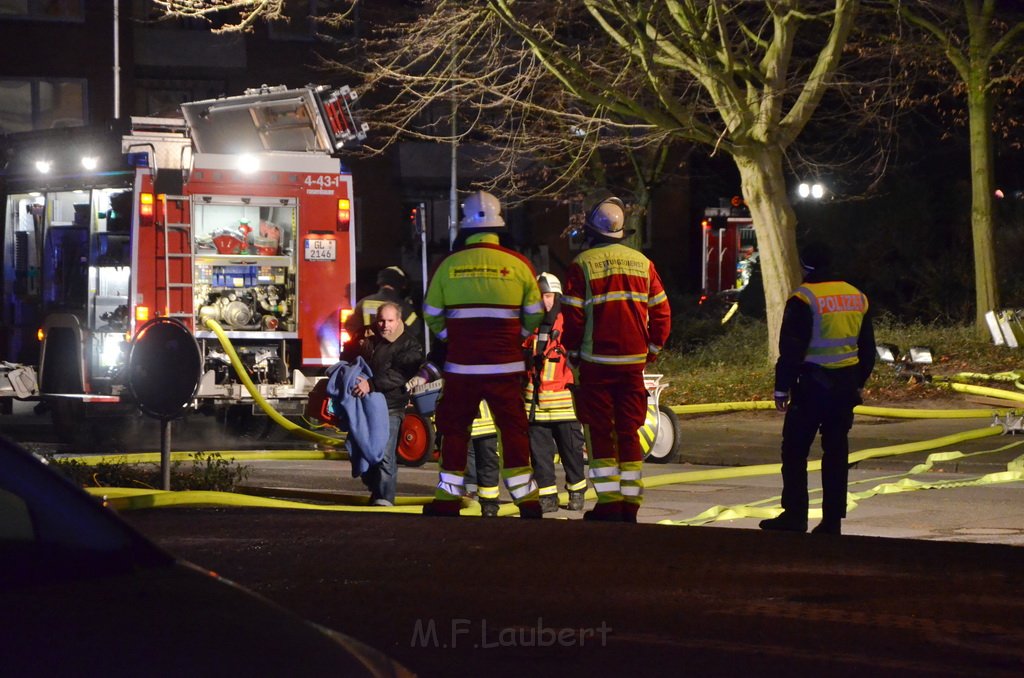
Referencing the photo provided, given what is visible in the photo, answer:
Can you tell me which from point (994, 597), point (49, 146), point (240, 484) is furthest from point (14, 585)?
point (49, 146)

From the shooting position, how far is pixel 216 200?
13352mm

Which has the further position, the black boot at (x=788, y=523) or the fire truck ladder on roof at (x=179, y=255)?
the fire truck ladder on roof at (x=179, y=255)

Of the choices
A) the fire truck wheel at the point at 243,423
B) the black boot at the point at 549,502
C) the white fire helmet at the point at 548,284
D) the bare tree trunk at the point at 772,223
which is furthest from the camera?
the bare tree trunk at the point at 772,223

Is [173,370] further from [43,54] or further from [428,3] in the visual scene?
[43,54]

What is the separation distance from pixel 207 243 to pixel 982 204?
11.7 metres

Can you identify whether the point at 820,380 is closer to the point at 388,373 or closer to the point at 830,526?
the point at 830,526

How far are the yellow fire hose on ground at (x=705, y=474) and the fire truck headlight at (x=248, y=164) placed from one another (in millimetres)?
1452

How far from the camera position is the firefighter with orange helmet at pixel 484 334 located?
766cm

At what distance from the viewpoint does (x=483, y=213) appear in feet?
25.5

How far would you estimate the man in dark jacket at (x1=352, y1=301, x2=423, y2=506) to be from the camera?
9297 millimetres

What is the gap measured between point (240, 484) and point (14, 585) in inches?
317

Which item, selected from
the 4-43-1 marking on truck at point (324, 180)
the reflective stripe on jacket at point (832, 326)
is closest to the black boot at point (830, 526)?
the reflective stripe on jacket at point (832, 326)

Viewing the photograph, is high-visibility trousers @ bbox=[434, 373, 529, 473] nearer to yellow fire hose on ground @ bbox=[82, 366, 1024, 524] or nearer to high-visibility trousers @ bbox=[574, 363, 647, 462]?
high-visibility trousers @ bbox=[574, 363, 647, 462]

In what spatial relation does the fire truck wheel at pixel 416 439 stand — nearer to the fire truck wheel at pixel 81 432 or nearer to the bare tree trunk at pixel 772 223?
the fire truck wheel at pixel 81 432
